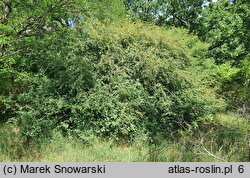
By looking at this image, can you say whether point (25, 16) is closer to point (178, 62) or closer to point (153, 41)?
point (153, 41)

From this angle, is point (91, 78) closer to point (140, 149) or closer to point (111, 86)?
point (111, 86)

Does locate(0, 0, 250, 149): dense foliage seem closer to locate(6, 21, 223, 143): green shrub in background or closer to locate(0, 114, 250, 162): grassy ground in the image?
locate(6, 21, 223, 143): green shrub in background

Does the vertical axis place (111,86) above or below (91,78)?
below

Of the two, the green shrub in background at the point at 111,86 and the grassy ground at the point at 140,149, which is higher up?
the green shrub in background at the point at 111,86

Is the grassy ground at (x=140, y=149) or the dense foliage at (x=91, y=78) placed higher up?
the dense foliage at (x=91, y=78)

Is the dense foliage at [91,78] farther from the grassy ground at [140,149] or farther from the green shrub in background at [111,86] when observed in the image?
the grassy ground at [140,149]

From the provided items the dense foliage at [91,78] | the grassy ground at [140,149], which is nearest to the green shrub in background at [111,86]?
the dense foliage at [91,78]

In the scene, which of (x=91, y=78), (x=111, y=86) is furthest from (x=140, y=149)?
(x=91, y=78)

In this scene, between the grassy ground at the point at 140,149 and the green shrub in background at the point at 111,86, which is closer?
the grassy ground at the point at 140,149

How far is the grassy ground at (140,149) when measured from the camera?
6.19 meters

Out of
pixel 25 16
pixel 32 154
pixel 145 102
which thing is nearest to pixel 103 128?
pixel 145 102

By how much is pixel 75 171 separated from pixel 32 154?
3.25m

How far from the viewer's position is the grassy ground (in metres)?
6.19

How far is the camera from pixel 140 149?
8.52 meters
